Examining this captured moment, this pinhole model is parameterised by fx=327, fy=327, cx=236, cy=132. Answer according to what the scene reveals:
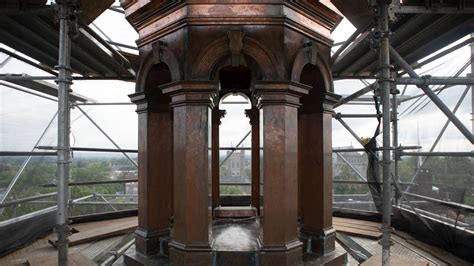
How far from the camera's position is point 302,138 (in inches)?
278

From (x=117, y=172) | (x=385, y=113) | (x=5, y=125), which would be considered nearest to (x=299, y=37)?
(x=385, y=113)

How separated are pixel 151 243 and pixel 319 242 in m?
3.30

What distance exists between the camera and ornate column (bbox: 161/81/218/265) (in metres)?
5.51

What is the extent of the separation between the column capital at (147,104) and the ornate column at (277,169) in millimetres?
2246

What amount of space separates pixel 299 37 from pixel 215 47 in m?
1.57

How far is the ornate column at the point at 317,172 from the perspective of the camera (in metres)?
6.64

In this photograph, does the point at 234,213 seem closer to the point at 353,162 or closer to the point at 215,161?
the point at 215,161

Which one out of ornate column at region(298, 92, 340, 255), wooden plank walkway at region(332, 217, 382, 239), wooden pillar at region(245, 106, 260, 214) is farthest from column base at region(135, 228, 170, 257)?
wooden plank walkway at region(332, 217, 382, 239)

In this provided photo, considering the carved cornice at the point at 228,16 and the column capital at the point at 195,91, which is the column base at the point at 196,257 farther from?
the carved cornice at the point at 228,16

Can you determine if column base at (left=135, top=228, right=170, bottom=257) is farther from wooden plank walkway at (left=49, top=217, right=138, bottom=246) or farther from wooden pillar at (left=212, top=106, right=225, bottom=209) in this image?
wooden pillar at (left=212, top=106, right=225, bottom=209)

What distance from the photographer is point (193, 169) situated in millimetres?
5555

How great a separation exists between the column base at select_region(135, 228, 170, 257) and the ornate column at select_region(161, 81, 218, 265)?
0.89 metres

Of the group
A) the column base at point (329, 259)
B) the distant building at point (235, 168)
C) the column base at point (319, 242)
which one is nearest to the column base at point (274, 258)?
the column base at point (329, 259)

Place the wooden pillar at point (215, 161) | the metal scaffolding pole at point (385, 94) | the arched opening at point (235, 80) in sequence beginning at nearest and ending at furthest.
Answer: the metal scaffolding pole at point (385, 94) → the wooden pillar at point (215, 161) → the arched opening at point (235, 80)
